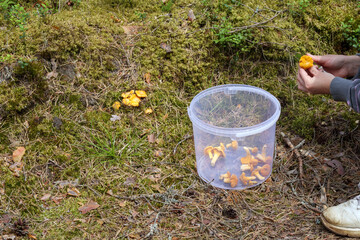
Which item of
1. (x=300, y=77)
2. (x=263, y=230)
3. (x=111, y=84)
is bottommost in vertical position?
(x=263, y=230)

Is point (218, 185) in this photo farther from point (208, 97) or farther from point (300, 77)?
point (300, 77)

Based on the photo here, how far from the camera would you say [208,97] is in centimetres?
281

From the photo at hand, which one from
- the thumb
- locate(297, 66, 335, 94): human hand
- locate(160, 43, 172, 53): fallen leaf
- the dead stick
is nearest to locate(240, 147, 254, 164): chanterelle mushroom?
the dead stick

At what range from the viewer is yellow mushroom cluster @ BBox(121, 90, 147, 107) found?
9.89 ft

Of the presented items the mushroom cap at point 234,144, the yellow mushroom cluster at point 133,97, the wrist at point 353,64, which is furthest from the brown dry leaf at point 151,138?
the wrist at point 353,64

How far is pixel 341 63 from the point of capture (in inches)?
102

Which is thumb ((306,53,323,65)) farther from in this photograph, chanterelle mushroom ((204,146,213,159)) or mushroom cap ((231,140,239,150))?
chanterelle mushroom ((204,146,213,159))

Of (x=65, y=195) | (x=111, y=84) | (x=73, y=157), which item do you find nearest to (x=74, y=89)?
(x=111, y=84)

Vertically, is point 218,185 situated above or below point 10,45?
below

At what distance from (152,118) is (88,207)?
998 millimetres

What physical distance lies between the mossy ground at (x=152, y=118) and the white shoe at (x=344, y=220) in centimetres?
9

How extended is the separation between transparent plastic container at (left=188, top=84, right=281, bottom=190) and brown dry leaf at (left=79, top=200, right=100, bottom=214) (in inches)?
32.0

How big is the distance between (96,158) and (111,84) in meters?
0.77

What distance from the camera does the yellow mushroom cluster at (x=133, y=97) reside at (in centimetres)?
301
